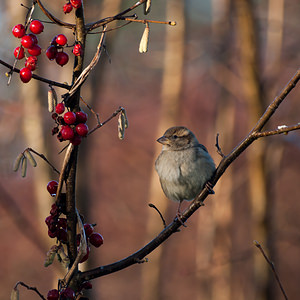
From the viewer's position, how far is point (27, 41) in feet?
5.86

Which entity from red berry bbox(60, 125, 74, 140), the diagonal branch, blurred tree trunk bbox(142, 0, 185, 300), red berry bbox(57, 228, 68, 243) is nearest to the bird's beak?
the diagonal branch

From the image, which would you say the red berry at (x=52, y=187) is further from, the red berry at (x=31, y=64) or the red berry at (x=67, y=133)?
the red berry at (x=31, y=64)

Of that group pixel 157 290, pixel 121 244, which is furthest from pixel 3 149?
pixel 121 244

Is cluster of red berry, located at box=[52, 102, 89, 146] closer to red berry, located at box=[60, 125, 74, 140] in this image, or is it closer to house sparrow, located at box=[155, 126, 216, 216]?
red berry, located at box=[60, 125, 74, 140]

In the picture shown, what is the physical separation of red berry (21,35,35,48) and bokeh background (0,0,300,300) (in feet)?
2.96

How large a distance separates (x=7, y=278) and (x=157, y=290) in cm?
381

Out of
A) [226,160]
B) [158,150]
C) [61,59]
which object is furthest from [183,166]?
[158,150]

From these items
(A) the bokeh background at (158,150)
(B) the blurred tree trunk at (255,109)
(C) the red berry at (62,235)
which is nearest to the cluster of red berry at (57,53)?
(C) the red berry at (62,235)

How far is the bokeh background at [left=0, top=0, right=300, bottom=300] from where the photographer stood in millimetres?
5574

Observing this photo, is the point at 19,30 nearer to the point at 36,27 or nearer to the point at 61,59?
the point at 36,27

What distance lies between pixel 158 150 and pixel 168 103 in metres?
0.80

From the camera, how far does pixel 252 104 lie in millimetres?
5414

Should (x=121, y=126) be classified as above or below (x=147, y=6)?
below

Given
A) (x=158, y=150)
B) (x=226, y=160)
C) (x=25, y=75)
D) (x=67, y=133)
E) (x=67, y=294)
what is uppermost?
(x=25, y=75)
